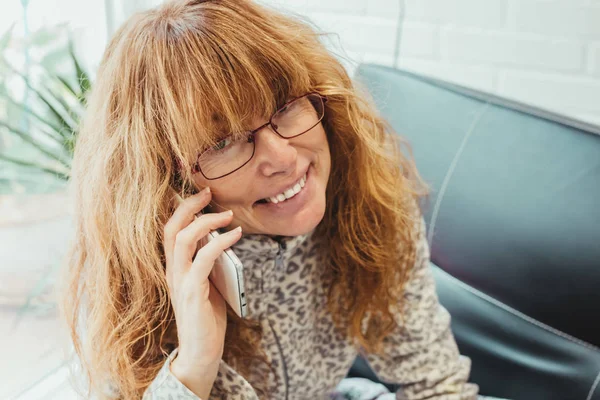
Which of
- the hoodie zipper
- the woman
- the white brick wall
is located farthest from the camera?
the white brick wall

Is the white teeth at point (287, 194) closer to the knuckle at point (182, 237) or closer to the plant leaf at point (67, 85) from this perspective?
the knuckle at point (182, 237)

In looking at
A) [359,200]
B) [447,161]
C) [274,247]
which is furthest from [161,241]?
[447,161]

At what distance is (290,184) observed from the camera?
806 mm

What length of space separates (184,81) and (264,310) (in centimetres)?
40

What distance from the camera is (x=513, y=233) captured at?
3.34 ft

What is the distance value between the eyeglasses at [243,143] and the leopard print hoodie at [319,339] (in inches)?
7.0

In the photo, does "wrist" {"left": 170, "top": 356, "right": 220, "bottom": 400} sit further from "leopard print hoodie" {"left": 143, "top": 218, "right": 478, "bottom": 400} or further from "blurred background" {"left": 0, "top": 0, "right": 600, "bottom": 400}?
"blurred background" {"left": 0, "top": 0, "right": 600, "bottom": 400}

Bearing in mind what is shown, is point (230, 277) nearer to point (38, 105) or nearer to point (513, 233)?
point (513, 233)

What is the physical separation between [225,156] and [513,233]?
0.53 metres

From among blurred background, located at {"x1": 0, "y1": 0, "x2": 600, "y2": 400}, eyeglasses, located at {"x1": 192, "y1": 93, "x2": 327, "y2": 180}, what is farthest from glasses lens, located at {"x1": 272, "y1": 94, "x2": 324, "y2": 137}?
blurred background, located at {"x1": 0, "y1": 0, "x2": 600, "y2": 400}

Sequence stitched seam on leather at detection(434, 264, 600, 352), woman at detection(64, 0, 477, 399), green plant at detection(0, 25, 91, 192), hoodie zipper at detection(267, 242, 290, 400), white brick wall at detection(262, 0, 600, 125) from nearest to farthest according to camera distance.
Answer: woman at detection(64, 0, 477, 399)
hoodie zipper at detection(267, 242, 290, 400)
stitched seam on leather at detection(434, 264, 600, 352)
green plant at detection(0, 25, 91, 192)
white brick wall at detection(262, 0, 600, 125)

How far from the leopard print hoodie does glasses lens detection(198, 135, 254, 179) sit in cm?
18

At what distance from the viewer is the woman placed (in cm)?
74

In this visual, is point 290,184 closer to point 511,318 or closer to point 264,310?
point 264,310
